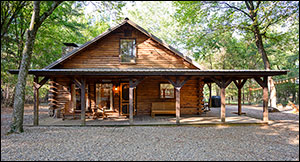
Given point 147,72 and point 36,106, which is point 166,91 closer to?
point 147,72

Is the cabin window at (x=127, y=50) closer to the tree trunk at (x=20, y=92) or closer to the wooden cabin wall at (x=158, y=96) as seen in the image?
the wooden cabin wall at (x=158, y=96)

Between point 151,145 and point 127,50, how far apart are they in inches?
284

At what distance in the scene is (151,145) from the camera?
18.6ft

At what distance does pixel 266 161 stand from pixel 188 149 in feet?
6.33

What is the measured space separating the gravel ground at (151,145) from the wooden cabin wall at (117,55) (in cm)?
468

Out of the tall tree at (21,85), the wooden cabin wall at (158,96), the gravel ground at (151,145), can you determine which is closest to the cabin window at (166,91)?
the wooden cabin wall at (158,96)

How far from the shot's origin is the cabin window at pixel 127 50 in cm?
1145

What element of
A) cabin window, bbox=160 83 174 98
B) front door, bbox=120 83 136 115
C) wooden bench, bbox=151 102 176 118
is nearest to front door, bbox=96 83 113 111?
front door, bbox=120 83 136 115

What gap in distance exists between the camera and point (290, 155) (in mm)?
4836

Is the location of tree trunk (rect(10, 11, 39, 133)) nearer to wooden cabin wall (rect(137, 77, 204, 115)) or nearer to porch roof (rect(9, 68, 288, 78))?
porch roof (rect(9, 68, 288, 78))

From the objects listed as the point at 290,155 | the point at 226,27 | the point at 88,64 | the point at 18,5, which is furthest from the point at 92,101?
the point at 226,27

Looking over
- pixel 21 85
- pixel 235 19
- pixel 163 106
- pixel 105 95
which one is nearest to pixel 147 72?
pixel 163 106

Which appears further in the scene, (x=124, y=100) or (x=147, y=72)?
(x=124, y=100)

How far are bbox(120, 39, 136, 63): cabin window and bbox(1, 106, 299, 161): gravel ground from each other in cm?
511
